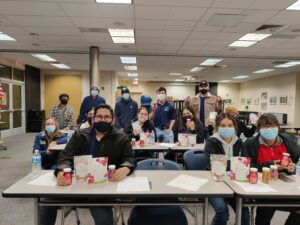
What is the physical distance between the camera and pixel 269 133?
221 centimetres

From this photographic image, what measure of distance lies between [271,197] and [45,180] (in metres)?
1.61

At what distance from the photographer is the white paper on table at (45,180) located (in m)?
1.78

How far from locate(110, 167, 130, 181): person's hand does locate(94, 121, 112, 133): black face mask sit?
1.35 ft

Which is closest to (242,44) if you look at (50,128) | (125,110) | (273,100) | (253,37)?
(253,37)

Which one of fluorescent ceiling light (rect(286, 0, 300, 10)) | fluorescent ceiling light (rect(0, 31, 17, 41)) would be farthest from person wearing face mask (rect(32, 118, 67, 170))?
fluorescent ceiling light (rect(286, 0, 300, 10))

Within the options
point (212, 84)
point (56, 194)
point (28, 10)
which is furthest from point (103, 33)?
point (212, 84)

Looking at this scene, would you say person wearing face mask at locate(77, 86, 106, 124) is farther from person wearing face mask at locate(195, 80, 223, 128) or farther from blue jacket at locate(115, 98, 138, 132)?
person wearing face mask at locate(195, 80, 223, 128)

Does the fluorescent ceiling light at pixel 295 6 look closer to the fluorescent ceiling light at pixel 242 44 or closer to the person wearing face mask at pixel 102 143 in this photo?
the fluorescent ceiling light at pixel 242 44

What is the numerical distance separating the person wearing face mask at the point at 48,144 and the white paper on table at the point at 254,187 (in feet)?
7.23

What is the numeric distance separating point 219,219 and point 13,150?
6.10m

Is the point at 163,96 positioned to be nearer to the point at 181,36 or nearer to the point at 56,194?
the point at 181,36

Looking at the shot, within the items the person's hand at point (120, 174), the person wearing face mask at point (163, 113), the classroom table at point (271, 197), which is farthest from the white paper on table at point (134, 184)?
the person wearing face mask at point (163, 113)

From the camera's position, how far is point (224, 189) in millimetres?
1733

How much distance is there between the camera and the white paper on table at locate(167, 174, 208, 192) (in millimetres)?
1759
